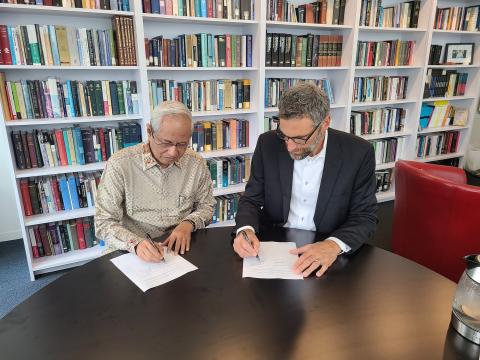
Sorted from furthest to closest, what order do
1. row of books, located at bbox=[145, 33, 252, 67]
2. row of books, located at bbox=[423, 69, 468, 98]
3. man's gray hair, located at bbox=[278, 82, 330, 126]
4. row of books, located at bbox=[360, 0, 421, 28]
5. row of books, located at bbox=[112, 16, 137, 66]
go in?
row of books, located at bbox=[423, 69, 468, 98]
row of books, located at bbox=[360, 0, 421, 28]
row of books, located at bbox=[145, 33, 252, 67]
row of books, located at bbox=[112, 16, 137, 66]
man's gray hair, located at bbox=[278, 82, 330, 126]

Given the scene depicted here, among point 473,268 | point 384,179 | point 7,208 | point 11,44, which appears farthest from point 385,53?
point 7,208

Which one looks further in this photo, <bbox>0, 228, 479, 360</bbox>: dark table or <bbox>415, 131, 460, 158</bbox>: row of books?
<bbox>415, 131, 460, 158</bbox>: row of books

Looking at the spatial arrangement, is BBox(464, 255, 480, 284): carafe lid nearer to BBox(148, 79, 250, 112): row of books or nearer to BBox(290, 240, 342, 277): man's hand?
BBox(290, 240, 342, 277): man's hand

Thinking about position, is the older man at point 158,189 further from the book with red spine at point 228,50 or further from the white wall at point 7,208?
the white wall at point 7,208

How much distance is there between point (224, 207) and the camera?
3201mm

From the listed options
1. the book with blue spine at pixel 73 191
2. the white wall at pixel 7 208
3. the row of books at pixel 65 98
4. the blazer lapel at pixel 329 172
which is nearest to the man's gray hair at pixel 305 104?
the blazer lapel at pixel 329 172

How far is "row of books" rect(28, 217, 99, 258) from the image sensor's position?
2.59 meters

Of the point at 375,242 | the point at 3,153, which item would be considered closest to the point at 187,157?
the point at 3,153

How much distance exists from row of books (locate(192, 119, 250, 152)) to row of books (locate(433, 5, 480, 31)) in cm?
243

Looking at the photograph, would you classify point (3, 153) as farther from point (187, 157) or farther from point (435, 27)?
point (435, 27)

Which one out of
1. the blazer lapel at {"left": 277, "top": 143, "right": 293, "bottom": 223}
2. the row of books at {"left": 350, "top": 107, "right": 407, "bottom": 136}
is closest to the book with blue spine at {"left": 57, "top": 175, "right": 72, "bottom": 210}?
the blazer lapel at {"left": 277, "top": 143, "right": 293, "bottom": 223}

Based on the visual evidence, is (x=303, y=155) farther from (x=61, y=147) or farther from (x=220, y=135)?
(x=61, y=147)

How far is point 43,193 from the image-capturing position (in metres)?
2.55

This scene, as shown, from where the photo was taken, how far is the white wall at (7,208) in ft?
9.57
